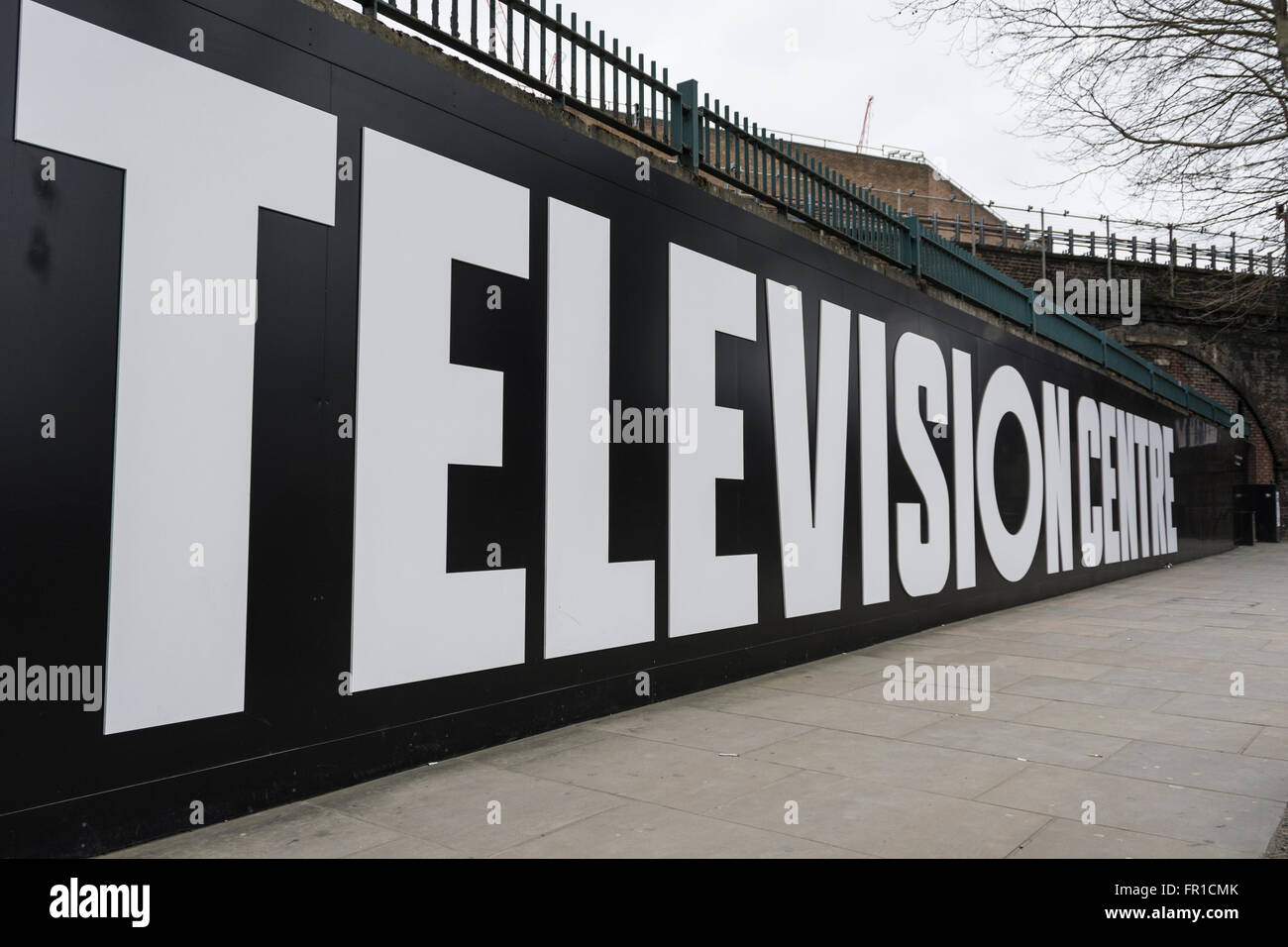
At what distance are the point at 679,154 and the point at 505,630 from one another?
4.11 m

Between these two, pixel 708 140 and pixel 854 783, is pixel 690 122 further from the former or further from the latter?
pixel 854 783

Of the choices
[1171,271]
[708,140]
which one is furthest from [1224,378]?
[708,140]

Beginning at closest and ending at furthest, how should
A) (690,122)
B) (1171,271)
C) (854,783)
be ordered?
(854,783), (690,122), (1171,271)

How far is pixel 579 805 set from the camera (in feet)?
13.6

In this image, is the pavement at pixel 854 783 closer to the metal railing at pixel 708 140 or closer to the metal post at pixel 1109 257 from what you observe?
the metal railing at pixel 708 140

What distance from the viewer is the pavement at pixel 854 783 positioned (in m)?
3.68

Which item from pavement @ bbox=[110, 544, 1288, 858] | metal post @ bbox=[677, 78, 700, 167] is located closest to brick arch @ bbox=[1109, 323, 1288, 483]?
pavement @ bbox=[110, 544, 1288, 858]

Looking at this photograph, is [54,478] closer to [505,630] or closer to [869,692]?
[505,630]

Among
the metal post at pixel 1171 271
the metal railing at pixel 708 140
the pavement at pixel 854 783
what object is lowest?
the pavement at pixel 854 783

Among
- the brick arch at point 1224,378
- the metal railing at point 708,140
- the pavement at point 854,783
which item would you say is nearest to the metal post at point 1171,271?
the brick arch at point 1224,378

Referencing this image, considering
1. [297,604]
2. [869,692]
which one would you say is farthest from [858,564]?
[297,604]

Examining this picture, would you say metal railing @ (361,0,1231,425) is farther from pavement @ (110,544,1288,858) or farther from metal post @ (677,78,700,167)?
pavement @ (110,544,1288,858)

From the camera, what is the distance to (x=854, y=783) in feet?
14.9

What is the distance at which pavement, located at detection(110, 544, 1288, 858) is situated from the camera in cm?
368
